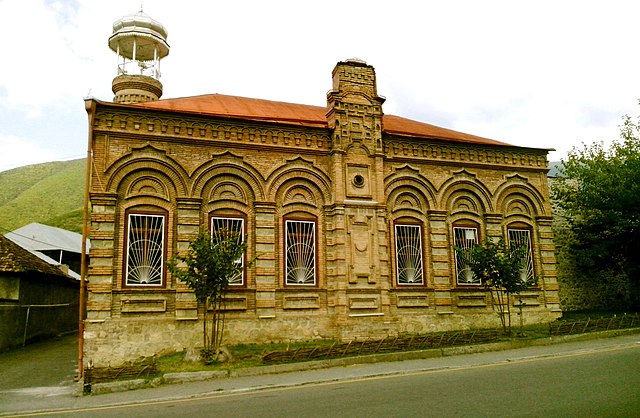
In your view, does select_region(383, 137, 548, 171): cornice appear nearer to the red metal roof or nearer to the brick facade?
the brick facade

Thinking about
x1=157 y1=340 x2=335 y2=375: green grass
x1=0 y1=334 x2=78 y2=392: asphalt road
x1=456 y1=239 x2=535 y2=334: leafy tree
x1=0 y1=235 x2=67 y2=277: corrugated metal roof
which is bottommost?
x1=0 y1=334 x2=78 y2=392: asphalt road

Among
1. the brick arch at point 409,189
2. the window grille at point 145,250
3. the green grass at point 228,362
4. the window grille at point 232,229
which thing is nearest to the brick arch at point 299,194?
the window grille at point 232,229

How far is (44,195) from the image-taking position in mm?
97188

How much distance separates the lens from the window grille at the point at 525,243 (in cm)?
2094

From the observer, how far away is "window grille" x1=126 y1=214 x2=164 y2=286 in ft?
53.2

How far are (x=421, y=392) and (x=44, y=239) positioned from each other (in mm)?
36679

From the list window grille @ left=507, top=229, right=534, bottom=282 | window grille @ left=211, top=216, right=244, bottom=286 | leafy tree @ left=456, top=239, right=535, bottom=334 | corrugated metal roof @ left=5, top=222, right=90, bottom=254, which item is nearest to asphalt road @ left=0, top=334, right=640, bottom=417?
leafy tree @ left=456, top=239, right=535, bottom=334

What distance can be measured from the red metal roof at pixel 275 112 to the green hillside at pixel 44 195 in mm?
48667

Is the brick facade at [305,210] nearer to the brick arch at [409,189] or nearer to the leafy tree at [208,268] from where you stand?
the brick arch at [409,189]

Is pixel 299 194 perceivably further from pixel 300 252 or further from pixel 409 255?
pixel 409 255

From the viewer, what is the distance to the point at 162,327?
15914 mm

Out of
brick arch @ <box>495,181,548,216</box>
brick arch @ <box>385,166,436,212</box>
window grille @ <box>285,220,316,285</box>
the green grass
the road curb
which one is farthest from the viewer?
brick arch @ <box>495,181,548,216</box>

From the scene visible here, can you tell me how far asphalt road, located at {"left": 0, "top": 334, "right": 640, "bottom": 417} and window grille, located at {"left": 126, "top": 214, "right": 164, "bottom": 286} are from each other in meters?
4.96

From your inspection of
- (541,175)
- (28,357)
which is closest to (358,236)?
(541,175)
